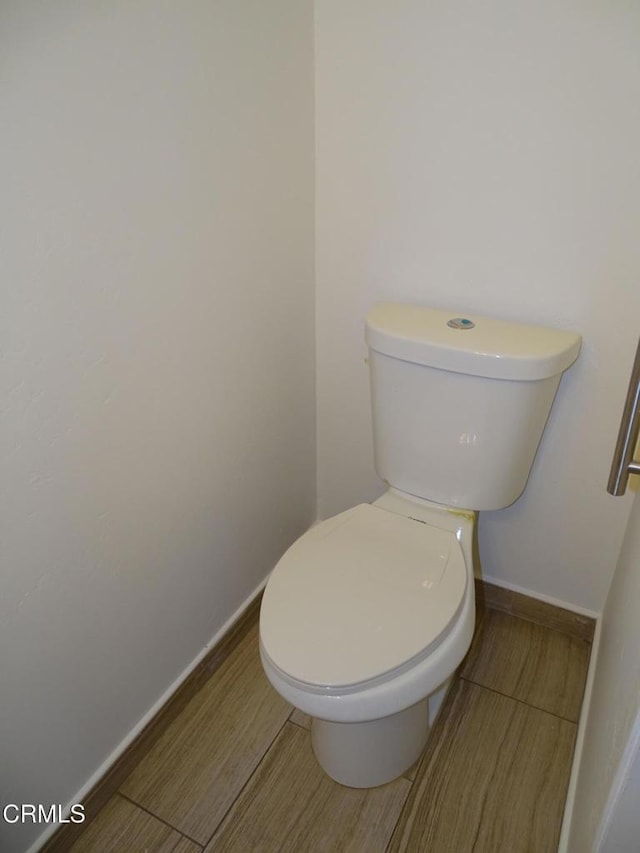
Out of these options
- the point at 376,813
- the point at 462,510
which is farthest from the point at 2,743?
the point at 462,510

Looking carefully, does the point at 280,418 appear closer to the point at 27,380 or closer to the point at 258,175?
the point at 258,175

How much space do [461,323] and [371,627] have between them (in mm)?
Answer: 630

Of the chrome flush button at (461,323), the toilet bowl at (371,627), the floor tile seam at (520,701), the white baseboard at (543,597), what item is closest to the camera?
the toilet bowl at (371,627)

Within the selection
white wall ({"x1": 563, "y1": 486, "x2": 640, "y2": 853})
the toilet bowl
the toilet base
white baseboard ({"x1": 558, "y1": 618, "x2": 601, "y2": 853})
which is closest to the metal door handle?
white wall ({"x1": 563, "y1": 486, "x2": 640, "y2": 853})

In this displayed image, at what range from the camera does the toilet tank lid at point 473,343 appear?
1087 millimetres

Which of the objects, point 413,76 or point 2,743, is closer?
point 2,743

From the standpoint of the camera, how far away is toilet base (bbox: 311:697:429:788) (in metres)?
1.13

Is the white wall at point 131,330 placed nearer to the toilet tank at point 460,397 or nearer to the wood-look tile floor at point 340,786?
the wood-look tile floor at point 340,786

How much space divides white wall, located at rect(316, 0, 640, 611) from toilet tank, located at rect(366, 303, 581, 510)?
9 cm

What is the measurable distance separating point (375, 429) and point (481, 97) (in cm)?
70

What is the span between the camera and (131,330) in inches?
36.9

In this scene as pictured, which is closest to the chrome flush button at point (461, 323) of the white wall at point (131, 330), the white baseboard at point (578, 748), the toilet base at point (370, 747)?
the white wall at point (131, 330)

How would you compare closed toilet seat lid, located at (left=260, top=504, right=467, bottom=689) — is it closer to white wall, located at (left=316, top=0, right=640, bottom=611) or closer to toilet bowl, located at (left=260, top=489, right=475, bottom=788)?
toilet bowl, located at (left=260, top=489, right=475, bottom=788)

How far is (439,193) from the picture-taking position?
1.19 m
